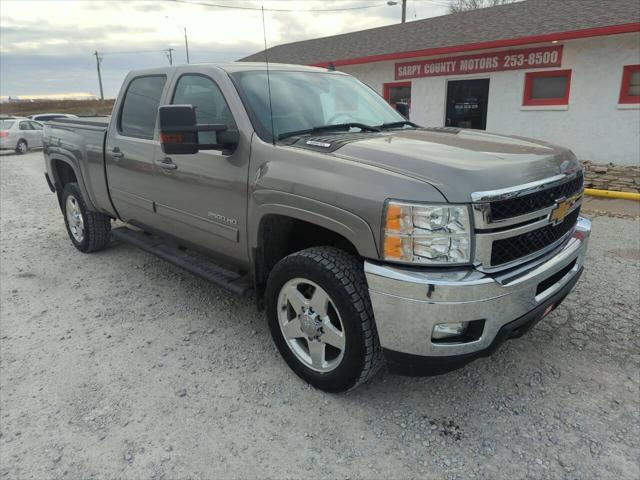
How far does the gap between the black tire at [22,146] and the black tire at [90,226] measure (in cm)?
1828

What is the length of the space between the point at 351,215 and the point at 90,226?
4.12 m

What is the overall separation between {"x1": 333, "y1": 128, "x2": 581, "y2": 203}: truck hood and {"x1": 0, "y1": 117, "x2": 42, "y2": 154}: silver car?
2215cm

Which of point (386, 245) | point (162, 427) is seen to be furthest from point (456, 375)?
point (162, 427)

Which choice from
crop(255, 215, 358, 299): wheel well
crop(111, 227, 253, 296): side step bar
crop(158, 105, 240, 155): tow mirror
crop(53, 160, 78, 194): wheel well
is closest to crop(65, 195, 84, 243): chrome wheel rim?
crop(53, 160, 78, 194): wheel well

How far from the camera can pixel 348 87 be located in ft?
13.6

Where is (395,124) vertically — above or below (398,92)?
below

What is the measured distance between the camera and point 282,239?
10.6 feet

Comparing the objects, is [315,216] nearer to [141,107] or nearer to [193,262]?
[193,262]

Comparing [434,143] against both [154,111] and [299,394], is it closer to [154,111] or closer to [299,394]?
[299,394]

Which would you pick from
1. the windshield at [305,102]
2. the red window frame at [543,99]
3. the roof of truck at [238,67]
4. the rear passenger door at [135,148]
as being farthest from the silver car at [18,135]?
the windshield at [305,102]

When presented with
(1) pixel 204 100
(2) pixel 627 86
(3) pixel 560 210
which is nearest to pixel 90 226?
(1) pixel 204 100

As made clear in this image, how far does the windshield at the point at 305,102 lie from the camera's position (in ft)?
10.9

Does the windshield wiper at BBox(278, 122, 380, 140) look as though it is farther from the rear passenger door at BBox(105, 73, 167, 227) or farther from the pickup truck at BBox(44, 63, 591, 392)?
the rear passenger door at BBox(105, 73, 167, 227)

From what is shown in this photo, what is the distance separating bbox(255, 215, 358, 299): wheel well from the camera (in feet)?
10.2
